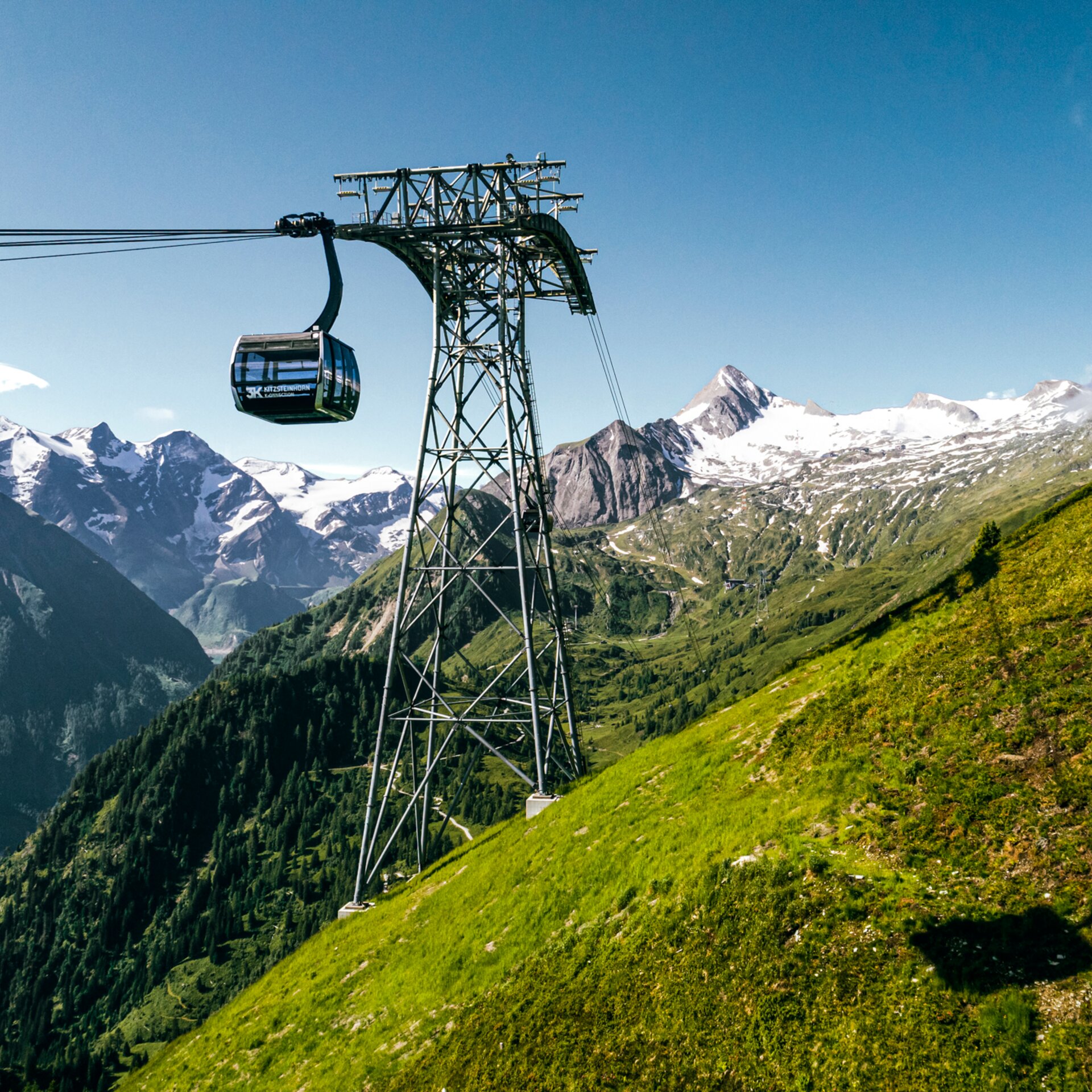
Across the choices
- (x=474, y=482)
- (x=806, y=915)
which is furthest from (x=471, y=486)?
(x=806, y=915)

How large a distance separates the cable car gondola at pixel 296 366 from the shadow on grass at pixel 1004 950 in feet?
78.8

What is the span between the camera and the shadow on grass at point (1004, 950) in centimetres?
1095

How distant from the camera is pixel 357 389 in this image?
2820cm

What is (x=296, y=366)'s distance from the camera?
2603cm

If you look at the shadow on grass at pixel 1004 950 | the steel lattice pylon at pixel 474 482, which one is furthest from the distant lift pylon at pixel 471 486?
the shadow on grass at pixel 1004 950

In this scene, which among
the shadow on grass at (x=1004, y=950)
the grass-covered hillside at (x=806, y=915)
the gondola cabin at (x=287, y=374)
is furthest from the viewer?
the gondola cabin at (x=287, y=374)

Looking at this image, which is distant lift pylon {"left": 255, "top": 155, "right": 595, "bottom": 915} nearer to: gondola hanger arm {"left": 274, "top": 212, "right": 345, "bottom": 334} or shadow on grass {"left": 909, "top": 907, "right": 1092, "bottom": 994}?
gondola hanger arm {"left": 274, "top": 212, "right": 345, "bottom": 334}

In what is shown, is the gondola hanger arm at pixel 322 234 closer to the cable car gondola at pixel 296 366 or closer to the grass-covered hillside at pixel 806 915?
the cable car gondola at pixel 296 366

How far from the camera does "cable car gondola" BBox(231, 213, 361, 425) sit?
25984mm

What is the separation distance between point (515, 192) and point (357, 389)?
36.4 ft

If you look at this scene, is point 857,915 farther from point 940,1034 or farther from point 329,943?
point 329,943

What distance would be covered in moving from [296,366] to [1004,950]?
2584 centimetres

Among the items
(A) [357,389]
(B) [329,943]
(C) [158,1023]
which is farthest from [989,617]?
(C) [158,1023]

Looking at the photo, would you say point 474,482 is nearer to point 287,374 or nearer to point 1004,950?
point 287,374
